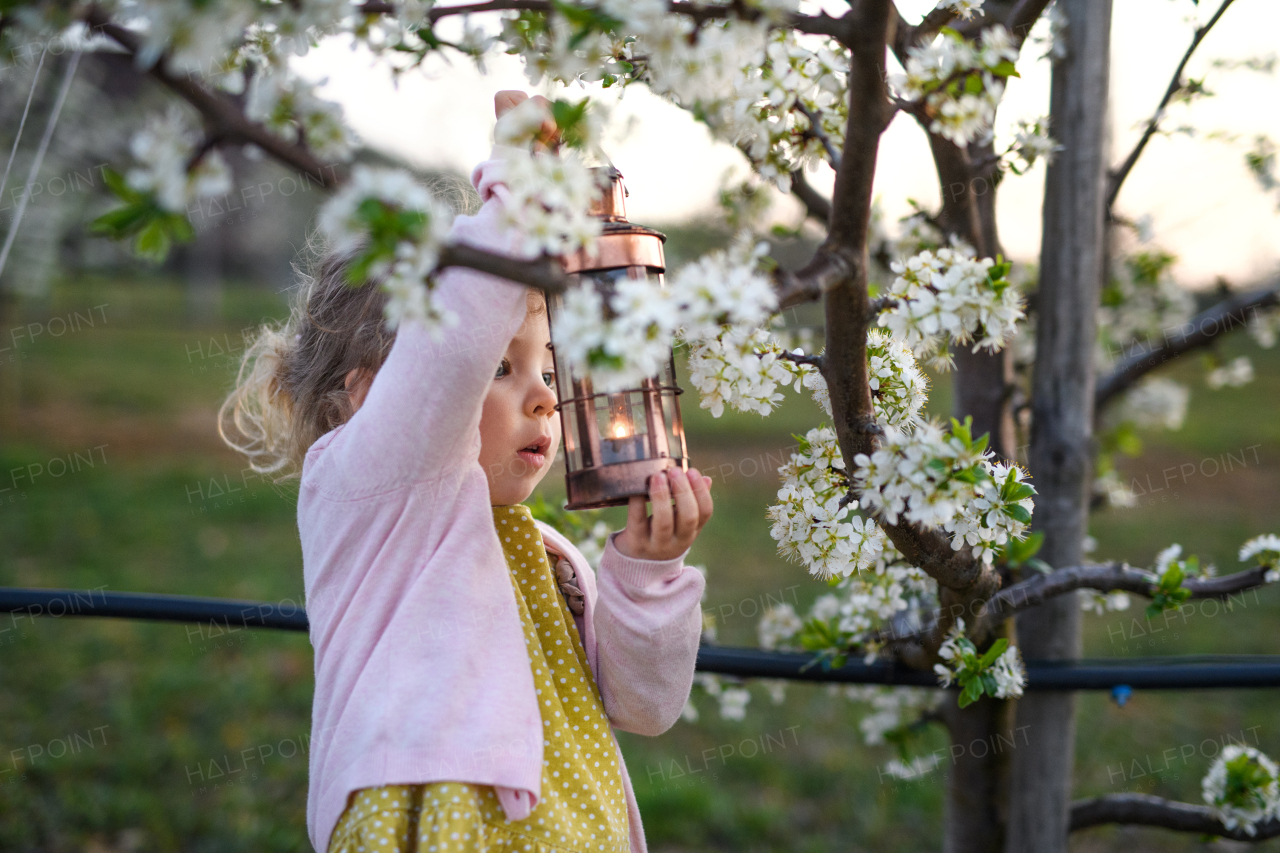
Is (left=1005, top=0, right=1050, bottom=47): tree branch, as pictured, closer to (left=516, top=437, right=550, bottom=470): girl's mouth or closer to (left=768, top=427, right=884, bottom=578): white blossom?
(left=768, top=427, right=884, bottom=578): white blossom

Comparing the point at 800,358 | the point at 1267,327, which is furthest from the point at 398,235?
the point at 1267,327

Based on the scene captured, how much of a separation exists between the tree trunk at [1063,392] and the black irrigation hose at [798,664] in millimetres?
157

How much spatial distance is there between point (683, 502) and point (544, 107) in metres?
0.54

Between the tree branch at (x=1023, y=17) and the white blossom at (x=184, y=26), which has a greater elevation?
the tree branch at (x=1023, y=17)

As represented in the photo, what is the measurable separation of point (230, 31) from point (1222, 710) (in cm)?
503

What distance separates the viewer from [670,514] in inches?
→ 49.9

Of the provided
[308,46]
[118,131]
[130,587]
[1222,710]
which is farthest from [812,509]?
[118,131]

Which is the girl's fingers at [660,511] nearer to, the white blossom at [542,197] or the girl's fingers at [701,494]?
the girl's fingers at [701,494]

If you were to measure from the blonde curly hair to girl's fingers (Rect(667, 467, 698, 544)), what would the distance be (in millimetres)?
564

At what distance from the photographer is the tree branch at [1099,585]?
169 centimetres

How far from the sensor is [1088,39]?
1.98 meters

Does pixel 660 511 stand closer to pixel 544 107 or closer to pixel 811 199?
pixel 544 107

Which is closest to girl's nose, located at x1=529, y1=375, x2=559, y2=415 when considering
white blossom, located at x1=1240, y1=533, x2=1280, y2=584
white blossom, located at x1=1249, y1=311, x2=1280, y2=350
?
white blossom, located at x1=1240, y1=533, x2=1280, y2=584

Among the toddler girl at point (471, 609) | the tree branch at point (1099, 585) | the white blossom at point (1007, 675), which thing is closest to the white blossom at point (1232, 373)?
the tree branch at point (1099, 585)
